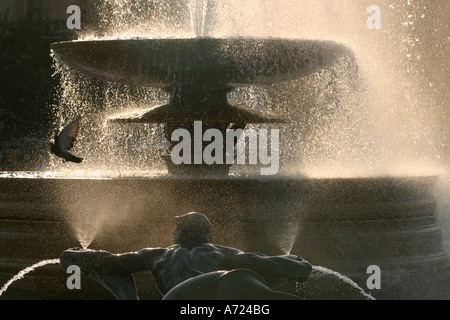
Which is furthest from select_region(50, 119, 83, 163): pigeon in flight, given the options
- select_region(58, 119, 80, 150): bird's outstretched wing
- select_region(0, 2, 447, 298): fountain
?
select_region(0, 2, 447, 298): fountain

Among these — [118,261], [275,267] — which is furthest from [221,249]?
[118,261]

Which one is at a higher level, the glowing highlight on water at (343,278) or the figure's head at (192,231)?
the figure's head at (192,231)

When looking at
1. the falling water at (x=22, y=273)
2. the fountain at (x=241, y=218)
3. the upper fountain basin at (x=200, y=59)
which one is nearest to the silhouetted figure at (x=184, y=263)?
the fountain at (x=241, y=218)

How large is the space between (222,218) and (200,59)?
2.36m

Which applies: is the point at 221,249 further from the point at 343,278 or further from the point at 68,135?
the point at 68,135

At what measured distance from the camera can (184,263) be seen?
5000mm

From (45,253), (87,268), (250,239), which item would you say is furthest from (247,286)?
(45,253)

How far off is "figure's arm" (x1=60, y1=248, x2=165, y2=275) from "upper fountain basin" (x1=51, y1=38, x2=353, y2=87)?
12.5 feet

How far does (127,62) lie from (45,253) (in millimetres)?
2588

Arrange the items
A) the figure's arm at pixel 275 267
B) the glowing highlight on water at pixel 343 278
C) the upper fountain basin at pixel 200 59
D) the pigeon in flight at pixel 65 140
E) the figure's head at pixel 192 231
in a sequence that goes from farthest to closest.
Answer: the upper fountain basin at pixel 200 59 < the pigeon in flight at pixel 65 140 < the glowing highlight on water at pixel 343 278 < the figure's head at pixel 192 231 < the figure's arm at pixel 275 267

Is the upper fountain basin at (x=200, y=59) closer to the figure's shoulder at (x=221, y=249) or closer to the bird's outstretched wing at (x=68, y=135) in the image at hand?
the bird's outstretched wing at (x=68, y=135)

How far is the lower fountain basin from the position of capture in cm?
682

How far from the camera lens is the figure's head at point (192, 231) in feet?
16.7

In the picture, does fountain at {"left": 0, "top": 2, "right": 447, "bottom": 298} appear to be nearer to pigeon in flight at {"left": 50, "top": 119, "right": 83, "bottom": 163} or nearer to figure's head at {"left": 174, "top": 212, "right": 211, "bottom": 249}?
pigeon in flight at {"left": 50, "top": 119, "right": 83, "bottom": 163}
